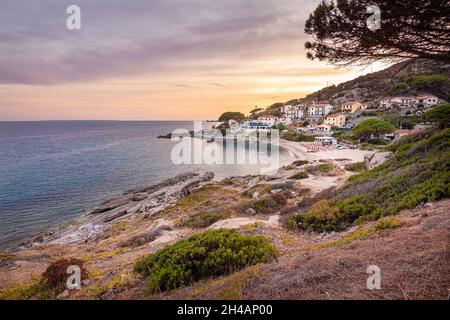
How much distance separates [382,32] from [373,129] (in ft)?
196

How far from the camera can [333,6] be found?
787 cm

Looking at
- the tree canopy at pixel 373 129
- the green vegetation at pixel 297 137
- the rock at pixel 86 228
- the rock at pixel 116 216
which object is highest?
the tree canopy at pixel 373 129

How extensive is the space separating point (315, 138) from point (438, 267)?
74.7 meters

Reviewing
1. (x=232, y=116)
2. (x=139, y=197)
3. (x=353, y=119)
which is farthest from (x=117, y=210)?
(x=232, y=116)

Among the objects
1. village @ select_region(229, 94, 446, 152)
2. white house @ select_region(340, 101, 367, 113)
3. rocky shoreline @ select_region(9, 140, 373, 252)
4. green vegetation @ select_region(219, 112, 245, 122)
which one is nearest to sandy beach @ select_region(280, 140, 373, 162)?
village @ select_region(229, 94, 446, 152)

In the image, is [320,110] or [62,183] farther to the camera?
[320,110]

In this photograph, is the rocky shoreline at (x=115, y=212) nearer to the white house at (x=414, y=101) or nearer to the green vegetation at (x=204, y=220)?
the green vegetation at (x=204, y=220)

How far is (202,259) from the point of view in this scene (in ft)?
21.4

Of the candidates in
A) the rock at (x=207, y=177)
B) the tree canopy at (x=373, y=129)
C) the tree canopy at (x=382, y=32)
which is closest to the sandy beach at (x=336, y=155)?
the tree canopy at (x=373, y=129)

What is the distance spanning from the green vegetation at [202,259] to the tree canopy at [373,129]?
204 feet

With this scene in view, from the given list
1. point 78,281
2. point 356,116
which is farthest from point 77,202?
point 356,116

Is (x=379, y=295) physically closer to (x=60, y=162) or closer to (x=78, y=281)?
(x=78, y=281)

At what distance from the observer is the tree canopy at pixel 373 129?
185 ft

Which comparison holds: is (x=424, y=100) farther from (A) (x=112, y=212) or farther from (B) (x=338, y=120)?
(A) (x=112, y=212)
